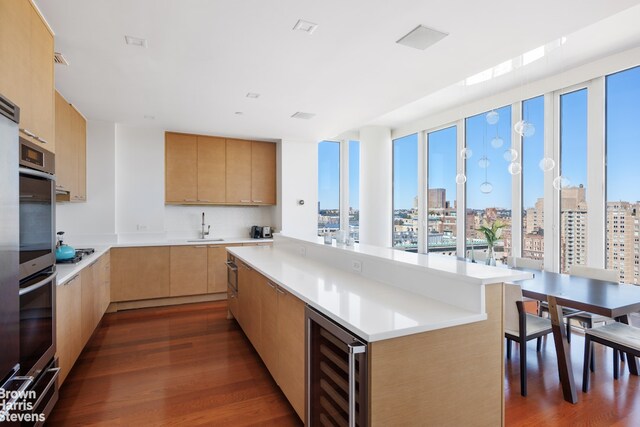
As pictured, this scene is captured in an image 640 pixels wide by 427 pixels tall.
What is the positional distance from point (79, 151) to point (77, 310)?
238 cm

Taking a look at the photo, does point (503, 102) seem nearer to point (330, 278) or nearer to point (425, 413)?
point (330, 278)

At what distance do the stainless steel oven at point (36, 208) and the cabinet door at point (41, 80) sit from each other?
20cm

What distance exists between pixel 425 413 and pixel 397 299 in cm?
55

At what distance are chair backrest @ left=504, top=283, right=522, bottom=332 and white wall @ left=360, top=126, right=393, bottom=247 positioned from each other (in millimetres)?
3682

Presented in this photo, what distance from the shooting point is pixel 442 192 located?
5664mm

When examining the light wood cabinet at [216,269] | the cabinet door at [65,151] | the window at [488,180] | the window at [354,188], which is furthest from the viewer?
the window at [354,188]

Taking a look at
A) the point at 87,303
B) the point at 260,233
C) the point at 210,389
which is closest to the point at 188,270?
the point at 260,233

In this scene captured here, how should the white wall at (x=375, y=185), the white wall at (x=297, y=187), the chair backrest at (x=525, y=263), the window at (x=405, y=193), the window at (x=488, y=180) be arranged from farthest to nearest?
the white wall at (x=375, y=185) → the window at (x=405, y=193) → the white wall at (x=297, y=187) → the window at (x=488, y=180) → the chair backrest at (x=525, y=263)

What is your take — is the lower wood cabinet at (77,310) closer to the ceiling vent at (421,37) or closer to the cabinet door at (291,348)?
the cabinet door at (291,348)

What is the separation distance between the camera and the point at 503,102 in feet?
14.8

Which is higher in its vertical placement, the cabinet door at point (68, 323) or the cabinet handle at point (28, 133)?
the cabinet handle at point (28, 133)

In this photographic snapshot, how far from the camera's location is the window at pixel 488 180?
4609mm

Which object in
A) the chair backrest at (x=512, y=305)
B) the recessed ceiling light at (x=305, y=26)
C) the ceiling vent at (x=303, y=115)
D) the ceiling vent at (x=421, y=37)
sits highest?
the ceiling vent at (x=303, y=115)

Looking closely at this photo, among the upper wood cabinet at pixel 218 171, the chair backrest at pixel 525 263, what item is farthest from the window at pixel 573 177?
the upper wood cabinet at pixel 218 171
